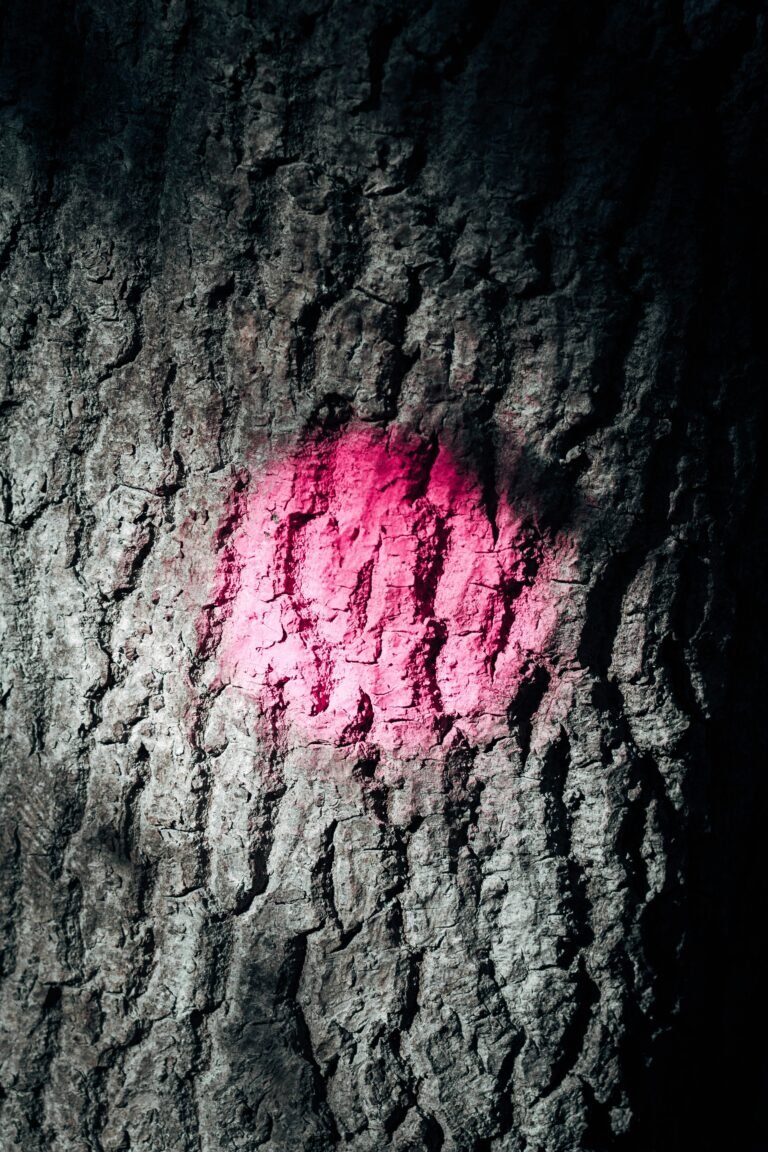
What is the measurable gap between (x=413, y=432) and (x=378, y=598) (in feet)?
0.68

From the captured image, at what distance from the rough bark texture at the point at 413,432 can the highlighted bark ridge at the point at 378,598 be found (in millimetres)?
34

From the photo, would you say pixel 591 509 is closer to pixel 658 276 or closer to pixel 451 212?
pixel 658 276

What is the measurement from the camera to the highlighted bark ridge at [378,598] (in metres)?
1.09

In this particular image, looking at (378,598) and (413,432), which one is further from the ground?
(413,432)

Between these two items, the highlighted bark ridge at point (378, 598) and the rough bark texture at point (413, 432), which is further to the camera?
the highlighted bark ridge at point (378, 598)

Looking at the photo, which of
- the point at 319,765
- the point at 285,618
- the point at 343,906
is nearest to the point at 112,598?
the point at 285,618

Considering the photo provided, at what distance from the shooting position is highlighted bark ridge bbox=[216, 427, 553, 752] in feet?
3.58

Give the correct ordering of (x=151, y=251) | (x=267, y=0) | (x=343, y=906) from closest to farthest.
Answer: (x=267, y=0)
(x=151, y=251)
(x=343, y=906)

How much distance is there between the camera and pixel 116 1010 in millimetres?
1253

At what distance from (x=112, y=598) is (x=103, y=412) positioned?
236 mm

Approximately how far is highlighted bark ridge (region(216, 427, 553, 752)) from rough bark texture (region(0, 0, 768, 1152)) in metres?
0.03

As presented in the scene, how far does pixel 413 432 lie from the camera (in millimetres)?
1062

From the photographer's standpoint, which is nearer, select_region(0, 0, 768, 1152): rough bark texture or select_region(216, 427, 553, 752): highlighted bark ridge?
select_region(0, 0, 768, 1152): rough bark texture

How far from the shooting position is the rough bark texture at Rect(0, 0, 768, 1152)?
989 mm
